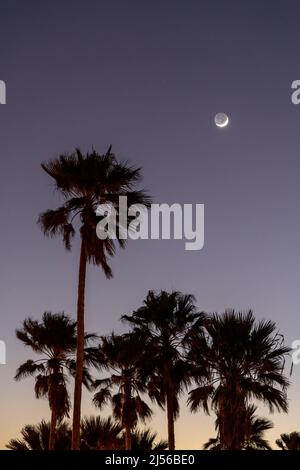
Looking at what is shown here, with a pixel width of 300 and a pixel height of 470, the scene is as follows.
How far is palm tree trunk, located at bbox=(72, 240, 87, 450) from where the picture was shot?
20.3m

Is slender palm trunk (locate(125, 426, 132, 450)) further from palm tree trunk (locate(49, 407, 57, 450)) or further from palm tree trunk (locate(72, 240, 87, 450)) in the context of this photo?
palm tree trunk (locate(72, 240, 87, 450))

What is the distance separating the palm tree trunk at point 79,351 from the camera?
20297 mm

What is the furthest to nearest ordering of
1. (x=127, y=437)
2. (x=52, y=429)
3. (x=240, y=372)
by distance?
(x=127, y=437)
(x=52, y=429)
(x=240, y=372)

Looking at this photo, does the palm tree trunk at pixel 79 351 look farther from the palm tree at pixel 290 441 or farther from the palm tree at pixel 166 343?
the palm tree at pixel 290 441

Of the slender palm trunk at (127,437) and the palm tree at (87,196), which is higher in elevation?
the palm tree at (87,196)

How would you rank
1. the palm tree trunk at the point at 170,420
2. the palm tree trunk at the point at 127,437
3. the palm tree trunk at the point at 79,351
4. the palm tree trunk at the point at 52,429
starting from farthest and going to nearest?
the palm tree trunk at the point at 127,437 < the palm tree trunk at the point at 52,429 < the palm tree trunk at the point at 170,420 < the palm tree trunk at the point at 79,351

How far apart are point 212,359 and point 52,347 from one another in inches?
484

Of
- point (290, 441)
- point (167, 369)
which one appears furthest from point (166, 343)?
point (290, 441)

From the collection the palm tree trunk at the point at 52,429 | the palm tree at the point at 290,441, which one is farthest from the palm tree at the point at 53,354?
the palm tree at the point at 290,441

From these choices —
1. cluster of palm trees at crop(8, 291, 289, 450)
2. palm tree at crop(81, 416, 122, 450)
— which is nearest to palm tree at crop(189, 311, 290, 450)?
cluster of palm trees at crop(8, 291, 289, 450)

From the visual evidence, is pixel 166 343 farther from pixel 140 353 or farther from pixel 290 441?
pixel 290 441

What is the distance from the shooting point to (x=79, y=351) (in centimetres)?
2178

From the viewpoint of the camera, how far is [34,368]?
31781 mm
